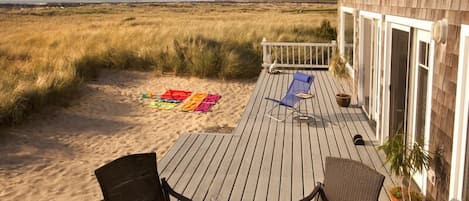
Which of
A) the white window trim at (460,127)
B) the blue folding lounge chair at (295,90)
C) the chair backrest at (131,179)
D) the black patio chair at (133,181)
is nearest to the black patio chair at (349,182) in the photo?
the white window trim at (460,127)

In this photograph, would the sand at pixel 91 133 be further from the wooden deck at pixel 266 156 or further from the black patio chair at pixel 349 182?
the black patio chair at pixel 349 182

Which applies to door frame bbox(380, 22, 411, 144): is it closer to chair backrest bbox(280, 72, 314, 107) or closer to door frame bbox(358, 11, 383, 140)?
door frame bbox(358, 11, 383, 140)

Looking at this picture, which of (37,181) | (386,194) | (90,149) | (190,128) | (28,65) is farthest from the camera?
(28,65)

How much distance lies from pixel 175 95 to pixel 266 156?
6.43 metres

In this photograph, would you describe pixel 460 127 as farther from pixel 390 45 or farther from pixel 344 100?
pixel 344 100

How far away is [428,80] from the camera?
3.51 m

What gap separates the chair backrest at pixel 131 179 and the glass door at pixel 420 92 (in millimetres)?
2187

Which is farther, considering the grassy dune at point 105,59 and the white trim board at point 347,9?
the grassy dune at point 105,59

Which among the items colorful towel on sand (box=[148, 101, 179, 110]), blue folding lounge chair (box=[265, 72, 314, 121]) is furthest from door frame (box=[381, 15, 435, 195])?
colorful towel on sand (box=[148, 101, 179, 110])

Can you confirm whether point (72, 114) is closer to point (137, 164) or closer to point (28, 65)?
point (28, 65)

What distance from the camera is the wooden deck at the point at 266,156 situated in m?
4.15

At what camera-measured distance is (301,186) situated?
416cm

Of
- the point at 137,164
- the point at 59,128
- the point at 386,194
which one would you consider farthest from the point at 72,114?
the point at 386,194

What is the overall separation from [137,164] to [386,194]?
7.38 ft
